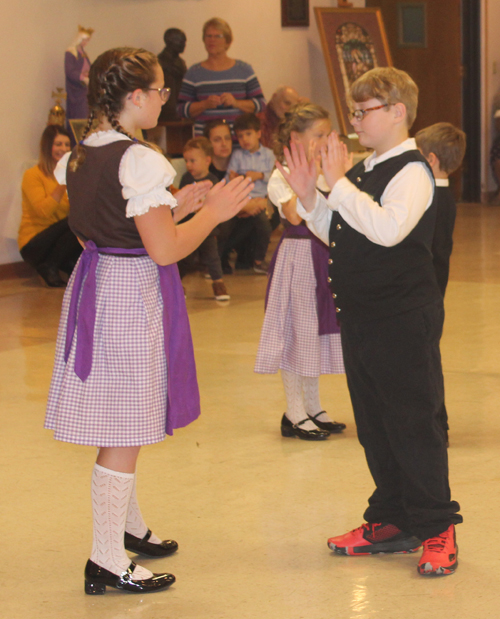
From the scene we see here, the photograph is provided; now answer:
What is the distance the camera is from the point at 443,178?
2.89 m

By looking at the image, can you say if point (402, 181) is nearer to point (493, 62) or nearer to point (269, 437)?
point (269, 437)

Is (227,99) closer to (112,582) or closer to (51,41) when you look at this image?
(51,41)

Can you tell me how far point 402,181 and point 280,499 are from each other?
3.38ft

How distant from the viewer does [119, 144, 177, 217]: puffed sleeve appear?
1.89 metres

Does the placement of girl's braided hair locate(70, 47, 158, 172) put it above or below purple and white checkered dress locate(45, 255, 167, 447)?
above

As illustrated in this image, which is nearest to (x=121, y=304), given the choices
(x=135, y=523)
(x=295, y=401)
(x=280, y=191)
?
(x=135, y=523)

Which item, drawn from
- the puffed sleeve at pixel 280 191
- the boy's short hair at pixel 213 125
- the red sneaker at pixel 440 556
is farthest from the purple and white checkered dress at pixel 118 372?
the boy's short hair at pixel 213 125

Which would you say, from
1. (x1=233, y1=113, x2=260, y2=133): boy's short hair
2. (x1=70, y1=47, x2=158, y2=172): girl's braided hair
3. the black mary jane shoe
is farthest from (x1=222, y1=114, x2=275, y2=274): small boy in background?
(x1=70, y1=47, x2=158, y2=172): girl's braided hair

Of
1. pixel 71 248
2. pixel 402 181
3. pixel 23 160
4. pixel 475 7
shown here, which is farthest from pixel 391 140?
pixel 475 7

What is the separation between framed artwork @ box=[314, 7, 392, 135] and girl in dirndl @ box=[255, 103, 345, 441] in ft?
19.3

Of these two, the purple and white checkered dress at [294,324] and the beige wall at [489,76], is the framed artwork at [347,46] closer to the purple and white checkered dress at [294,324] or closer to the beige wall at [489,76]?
the beige wall at [489,76]

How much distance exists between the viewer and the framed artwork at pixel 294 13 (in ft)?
29.5

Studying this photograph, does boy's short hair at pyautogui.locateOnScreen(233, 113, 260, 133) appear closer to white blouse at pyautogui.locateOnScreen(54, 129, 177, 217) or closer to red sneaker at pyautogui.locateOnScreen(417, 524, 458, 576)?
white blouse at pyautogui.locateOnScreen(54, 129, 177, 217)

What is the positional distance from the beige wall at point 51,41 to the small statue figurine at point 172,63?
0.27m
